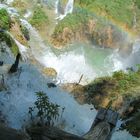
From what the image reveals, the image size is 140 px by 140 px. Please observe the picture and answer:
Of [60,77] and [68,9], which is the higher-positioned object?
[68,9]

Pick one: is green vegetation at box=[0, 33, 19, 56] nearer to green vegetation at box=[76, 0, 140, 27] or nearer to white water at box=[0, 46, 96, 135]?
white water at box=[0, 46, 96, 135]

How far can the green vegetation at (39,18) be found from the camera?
23487mm

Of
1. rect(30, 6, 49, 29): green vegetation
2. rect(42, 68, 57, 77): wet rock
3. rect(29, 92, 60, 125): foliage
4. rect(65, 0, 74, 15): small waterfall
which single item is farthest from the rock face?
rect(65, 0, 74, 15): small waterfall

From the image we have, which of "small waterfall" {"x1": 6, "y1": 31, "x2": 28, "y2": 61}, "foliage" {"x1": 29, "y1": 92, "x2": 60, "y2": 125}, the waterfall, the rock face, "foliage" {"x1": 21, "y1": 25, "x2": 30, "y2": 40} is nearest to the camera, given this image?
the rock face

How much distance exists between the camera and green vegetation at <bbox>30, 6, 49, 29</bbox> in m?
23.5

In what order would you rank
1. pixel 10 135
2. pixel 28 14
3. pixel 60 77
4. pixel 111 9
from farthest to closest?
pixel 111 9 → pixel 28 14 → pixel 60 77 → pixel 10 135

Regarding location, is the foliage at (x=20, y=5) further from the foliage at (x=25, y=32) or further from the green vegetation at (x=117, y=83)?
the green vegetation at (x=117, y=83)

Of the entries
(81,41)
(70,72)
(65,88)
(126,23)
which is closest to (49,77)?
(65,88)

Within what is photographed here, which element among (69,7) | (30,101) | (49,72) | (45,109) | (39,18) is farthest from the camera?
(69,7)

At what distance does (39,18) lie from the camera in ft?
78.4

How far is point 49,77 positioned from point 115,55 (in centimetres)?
771

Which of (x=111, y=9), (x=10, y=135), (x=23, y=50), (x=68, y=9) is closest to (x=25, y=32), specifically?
(x=23, y=50)

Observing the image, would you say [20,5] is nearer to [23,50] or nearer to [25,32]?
[25,32]

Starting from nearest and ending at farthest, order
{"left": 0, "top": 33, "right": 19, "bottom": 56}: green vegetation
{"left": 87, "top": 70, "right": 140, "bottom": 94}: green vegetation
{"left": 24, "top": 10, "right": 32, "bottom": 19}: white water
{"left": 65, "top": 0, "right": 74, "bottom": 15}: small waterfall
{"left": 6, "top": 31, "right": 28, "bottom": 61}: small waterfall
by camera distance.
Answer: {"left": 87, "top": 70, "right": 140, "bottom": 94}: green vegetation, {"left": 0, "top": 33, "right": 19, "bottom": 56}: green vegetation, {"left": 6, "top": 31, "right": 28, "bottom": 61}: small waterfall, {"left": 24, "top": 10, "right": 32, "bottom": 19}: white water, {"left": 65, "top": 0, "right": 74, "bottom": 15}: small waterfall
